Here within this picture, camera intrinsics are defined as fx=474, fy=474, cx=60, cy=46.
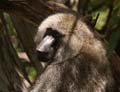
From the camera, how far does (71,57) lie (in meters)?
4.16

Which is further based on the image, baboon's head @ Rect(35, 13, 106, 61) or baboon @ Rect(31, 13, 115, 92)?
baboon's head @ Rect(35, 13, 106, 61)

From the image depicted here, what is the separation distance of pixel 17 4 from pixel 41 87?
93 centimetres

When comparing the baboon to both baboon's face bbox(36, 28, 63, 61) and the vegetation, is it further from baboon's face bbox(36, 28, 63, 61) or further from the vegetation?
the vegetation

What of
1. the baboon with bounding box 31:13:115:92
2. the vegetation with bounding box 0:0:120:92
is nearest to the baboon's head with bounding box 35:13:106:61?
the baboon with bounding box 31:13:115:92

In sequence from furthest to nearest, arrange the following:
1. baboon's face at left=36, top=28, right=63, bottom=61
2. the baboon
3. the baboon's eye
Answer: the baboon's eye → baboon's face at left=36, top=28, right=63, bottom=61 → the baboon

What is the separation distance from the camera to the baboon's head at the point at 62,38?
4195 mm

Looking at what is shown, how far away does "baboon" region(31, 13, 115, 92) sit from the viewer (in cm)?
397

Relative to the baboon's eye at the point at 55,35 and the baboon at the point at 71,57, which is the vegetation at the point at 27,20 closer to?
the baboon at the point at 71,57

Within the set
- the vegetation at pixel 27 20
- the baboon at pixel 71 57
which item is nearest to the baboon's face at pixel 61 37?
the baboon at pixel 71 57

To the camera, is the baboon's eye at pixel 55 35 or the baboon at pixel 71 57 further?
the baboon's eye at pixel 55 35

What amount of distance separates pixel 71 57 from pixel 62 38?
228mm

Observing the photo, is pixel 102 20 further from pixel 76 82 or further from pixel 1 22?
pixel 1 22

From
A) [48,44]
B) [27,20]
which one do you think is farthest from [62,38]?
[27,20]

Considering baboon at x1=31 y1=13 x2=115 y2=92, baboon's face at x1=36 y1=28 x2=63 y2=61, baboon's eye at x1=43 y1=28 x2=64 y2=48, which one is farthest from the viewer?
baboon's eye at x1=43 y1=28 x2=64 y2=48
